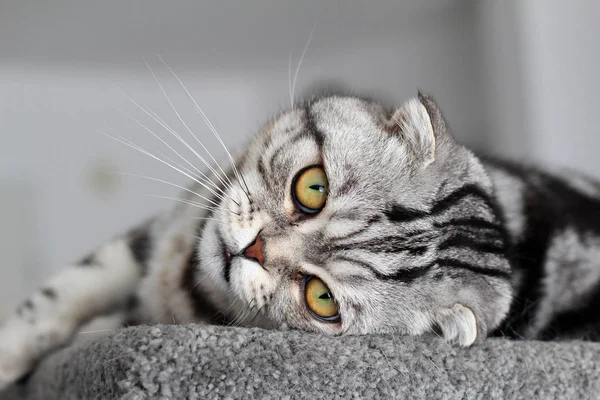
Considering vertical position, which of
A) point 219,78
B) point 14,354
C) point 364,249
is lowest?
point 14,354

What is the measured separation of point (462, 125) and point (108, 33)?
1.82 m

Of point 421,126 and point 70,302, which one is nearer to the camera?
point 421,126

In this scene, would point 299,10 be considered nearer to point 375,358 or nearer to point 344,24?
point 344,24

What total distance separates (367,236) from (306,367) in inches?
9.7

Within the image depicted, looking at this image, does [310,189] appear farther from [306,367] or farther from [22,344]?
[22,344]

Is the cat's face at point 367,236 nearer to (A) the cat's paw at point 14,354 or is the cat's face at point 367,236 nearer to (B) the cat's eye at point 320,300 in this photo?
(B) the cat's eye at point 320,300

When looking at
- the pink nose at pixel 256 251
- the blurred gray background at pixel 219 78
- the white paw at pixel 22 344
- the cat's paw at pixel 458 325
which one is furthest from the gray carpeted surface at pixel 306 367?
the blurred gray background at pixel 219 78

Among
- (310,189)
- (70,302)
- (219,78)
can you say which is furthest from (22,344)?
(219,78)

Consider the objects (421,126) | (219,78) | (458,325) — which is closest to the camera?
(458,325)

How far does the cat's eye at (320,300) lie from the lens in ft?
2.98

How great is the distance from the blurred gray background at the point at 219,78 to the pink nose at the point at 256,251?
58.7 inches

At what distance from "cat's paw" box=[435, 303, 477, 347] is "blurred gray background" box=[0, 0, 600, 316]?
5.30 ft

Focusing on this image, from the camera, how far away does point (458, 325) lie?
86 cm

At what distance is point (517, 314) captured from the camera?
1.09 m
